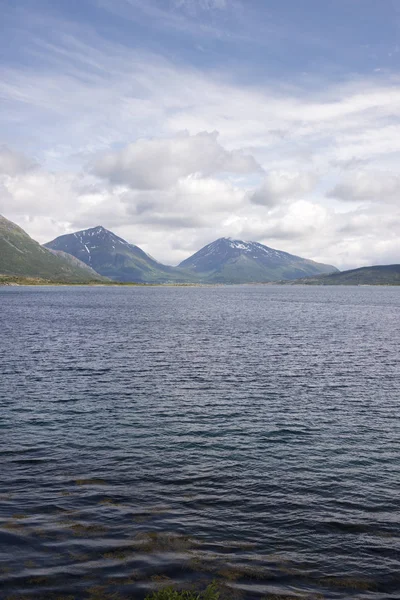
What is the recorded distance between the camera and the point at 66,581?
1886 centimetres

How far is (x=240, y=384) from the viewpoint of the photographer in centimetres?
5588

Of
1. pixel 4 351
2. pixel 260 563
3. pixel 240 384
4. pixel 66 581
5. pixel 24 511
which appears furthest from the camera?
pixel 4 351

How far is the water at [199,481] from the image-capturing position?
64.8 feet

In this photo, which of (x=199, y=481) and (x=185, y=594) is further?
(x=199, y=481)

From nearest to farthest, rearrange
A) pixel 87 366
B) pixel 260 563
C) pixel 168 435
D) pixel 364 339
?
pixel 260 563 → pixel 168 435 → pixel 87 366 → pixel 364 339

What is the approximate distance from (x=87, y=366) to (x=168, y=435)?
3204 cm

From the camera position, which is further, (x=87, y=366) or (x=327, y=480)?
(x=87, y=366)

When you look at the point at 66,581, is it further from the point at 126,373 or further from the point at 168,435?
the point at 126,373

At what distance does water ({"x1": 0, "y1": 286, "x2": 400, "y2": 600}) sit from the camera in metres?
19.8

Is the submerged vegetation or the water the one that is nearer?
the submerged vegetation

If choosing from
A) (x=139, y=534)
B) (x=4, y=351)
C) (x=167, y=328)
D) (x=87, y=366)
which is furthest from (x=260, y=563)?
(x=167, y=328)

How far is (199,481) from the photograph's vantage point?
29078 mm

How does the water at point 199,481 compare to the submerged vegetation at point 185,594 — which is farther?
the water at point 199,481

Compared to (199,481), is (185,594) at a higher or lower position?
higher
